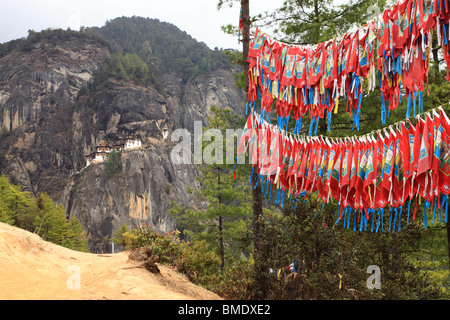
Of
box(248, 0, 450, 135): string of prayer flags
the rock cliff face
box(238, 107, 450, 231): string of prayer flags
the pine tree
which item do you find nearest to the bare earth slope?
box(238, 107, 450, 231): string of prayer flags

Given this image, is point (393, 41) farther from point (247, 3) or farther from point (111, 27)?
point (111, 27)

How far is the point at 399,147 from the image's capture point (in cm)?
402

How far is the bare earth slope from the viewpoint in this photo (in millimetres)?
4039

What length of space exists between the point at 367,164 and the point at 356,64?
3.99 feet

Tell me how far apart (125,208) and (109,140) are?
22264mm

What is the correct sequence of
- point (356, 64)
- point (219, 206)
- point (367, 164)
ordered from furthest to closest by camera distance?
point (219, 206) → point (367, 164) → point (356, 64)

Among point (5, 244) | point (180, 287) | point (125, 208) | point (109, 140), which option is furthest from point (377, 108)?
point (109, 140)

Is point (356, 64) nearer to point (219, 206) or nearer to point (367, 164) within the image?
point (367, 164)

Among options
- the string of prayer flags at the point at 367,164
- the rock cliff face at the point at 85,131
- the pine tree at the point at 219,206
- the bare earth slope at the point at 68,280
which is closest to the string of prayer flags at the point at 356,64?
the string of prayer flags at the point at 367,164

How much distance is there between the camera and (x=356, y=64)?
4055 millimetres

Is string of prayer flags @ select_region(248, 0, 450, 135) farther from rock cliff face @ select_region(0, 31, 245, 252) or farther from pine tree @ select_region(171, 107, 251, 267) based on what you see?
rock cliff face @ select_region(0, 31, 245, 252)

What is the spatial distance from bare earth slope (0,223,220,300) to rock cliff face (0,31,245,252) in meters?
49.2

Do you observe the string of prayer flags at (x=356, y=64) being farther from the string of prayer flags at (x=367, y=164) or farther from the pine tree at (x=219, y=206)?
the pine tree at (x=219, y=206)

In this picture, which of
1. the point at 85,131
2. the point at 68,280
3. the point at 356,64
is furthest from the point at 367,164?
the point at 85,131
